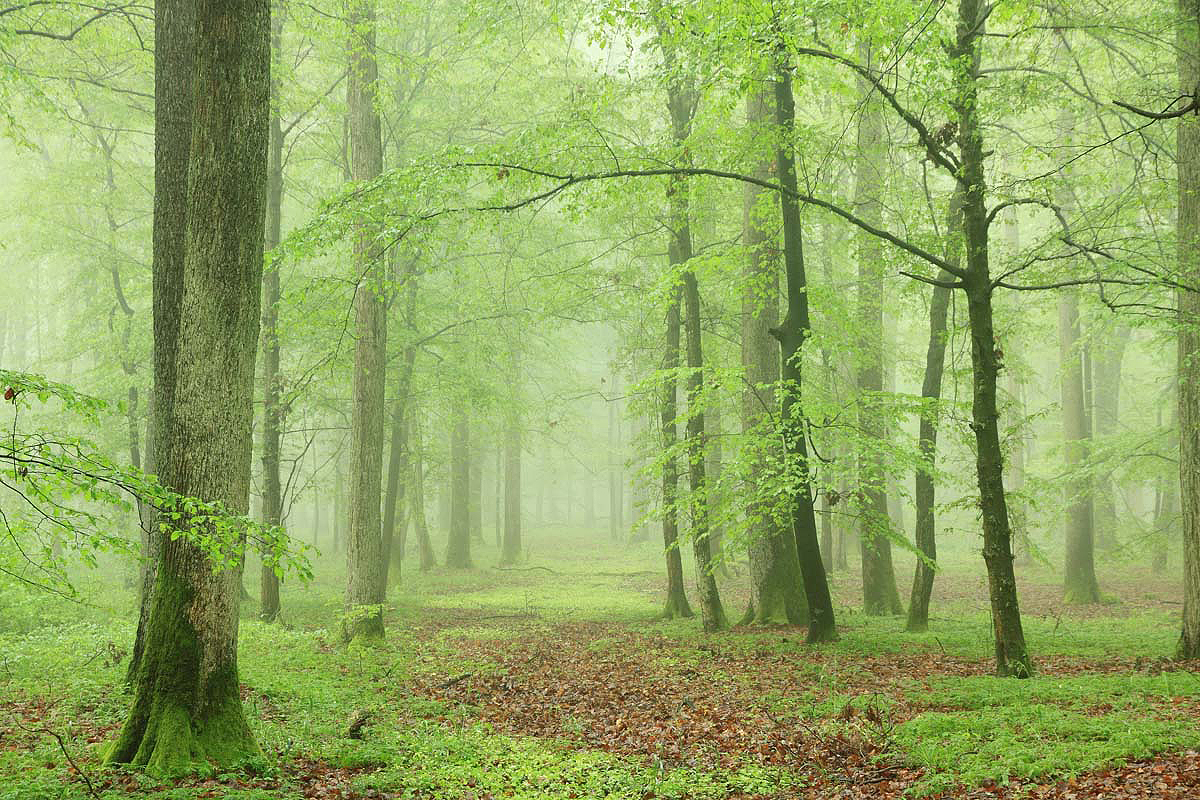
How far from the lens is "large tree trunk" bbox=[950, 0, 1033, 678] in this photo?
7840mm

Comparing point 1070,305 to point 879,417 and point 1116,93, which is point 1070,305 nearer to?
point 1116,93

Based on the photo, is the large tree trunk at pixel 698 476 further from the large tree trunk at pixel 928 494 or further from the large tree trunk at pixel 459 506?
the large tree trunk at pixel 459 506

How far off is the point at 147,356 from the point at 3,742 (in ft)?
41.8

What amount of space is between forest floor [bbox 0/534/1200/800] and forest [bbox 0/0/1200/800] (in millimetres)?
57

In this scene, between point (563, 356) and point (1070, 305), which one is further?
point (563, 356)

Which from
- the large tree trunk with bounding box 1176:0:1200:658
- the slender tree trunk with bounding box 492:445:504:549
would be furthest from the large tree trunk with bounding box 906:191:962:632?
→ the slender tree trunk with bounding box 492:445:504:549

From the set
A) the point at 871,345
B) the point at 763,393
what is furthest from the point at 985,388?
the point at 871,345

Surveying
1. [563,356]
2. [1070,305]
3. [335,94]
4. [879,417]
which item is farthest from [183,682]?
[563,356]

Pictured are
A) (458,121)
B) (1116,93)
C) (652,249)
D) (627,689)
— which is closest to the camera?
(627,689)

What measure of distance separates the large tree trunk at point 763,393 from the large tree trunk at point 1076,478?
6830mm

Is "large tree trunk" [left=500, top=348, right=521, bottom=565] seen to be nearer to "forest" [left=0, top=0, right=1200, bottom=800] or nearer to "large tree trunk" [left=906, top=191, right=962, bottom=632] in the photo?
"forest" [left=0, top=0, right=1200, bottom=800]

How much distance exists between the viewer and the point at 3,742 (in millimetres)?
5781

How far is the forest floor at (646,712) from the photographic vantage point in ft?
17.0

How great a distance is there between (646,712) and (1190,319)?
24.3 ft
